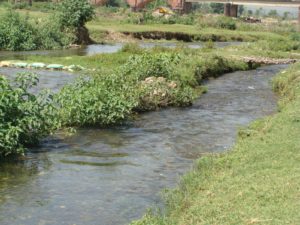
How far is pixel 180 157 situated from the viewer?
1405 cm

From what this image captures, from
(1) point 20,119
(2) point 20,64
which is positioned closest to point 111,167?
(1) point 20,119

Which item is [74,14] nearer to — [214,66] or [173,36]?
[173,36]

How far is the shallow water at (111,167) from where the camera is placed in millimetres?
10047

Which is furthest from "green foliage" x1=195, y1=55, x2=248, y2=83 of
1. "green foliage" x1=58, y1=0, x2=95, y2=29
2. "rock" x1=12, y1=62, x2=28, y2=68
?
"green foliage" x1=58, y1=0, x2=95, y2=29

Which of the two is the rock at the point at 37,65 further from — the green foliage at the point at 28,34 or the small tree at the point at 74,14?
the small tree at the point at 74,14

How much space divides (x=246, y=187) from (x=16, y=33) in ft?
105

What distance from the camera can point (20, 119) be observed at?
1335 cm

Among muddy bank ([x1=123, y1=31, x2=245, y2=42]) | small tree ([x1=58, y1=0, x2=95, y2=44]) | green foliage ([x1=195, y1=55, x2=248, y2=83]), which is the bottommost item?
muddy bank ([x1=123, y1=31, x2=245, y2=42])

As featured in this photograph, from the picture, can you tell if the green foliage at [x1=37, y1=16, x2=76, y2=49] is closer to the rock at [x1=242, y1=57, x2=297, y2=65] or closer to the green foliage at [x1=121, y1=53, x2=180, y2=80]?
the rock at [x1=242, y1=57, x2=297, y2=65]

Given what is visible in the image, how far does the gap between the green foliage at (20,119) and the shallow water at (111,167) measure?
0.38m

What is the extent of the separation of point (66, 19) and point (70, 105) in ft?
98.6

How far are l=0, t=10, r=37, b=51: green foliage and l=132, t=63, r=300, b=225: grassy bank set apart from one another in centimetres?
2801

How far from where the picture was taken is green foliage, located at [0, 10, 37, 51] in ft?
126

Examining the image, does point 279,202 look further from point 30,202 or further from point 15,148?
point 15,148
